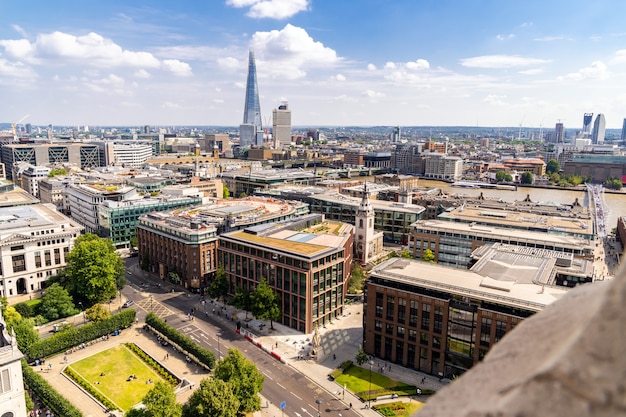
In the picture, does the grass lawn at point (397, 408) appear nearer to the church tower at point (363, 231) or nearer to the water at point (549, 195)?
the church tower at point (363, 231)

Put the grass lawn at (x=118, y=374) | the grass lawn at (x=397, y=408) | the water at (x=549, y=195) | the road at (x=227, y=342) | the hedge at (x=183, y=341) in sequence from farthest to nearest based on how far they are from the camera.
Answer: the water at (x=549, y=195)
the hedge at (x=183, y=341)
the grass lawn at (x=118, y=374)
the road at (x=227, y=342)
the grass lawn at (x=397, y=408)

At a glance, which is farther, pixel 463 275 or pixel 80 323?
pixel 80 323

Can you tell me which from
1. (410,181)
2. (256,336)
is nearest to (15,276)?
(256,336)

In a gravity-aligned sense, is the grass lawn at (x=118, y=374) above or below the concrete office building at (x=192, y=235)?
below

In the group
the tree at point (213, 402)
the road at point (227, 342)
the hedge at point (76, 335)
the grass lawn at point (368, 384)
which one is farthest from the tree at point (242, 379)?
the hedge at point (76, 335)

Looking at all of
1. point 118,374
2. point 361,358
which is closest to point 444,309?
point 361,358

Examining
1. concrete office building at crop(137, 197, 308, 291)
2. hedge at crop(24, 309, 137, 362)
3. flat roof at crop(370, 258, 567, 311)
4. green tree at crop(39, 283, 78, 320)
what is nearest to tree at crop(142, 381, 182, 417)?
hedge at crop(24, 309, 137, 362)

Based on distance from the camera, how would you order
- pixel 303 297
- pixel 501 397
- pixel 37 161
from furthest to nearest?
1. pixel 37 161
2. pixel 303 297
3. pixel 501 397

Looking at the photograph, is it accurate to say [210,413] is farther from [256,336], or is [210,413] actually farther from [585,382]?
[585,382]

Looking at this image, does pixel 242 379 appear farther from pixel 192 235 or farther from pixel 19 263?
pixel 19 263
